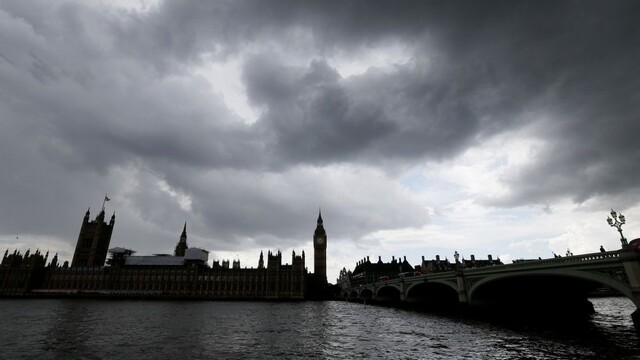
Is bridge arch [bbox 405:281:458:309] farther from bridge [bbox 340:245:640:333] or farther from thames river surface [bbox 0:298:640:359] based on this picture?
thames river surface [bbox 0:298:640:359]

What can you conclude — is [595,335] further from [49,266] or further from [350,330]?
[49,266]

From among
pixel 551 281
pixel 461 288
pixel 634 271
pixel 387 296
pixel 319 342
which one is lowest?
pixel 319 342

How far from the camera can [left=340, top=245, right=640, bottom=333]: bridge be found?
30391 mm

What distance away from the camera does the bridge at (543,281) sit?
1196 inches

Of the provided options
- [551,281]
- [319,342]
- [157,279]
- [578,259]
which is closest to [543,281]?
[551,281]

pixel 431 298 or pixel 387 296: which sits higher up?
pixel 387 296

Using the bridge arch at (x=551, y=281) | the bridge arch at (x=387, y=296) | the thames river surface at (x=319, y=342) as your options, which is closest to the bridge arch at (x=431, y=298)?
the bridge arch at (x=387, y=296)

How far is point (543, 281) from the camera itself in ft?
161

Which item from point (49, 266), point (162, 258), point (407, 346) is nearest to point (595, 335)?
point (407, 346)

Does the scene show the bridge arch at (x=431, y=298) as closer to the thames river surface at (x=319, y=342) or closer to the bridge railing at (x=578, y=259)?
the thames river surface at (x=319, y=342)

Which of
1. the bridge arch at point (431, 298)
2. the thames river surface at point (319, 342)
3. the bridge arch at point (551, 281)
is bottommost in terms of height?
the thames river surface at point (319, 342)

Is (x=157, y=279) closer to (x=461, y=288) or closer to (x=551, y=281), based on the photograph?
(x=461, y=288)

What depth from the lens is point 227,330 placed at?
143 ft

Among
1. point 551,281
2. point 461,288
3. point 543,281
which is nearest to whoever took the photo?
point 551,281
